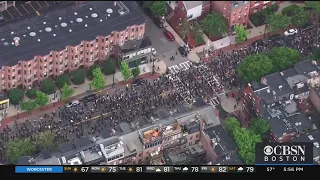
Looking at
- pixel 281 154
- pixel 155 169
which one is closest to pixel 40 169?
pixel 155 169

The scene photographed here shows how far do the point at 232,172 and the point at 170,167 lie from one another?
10.8 metres

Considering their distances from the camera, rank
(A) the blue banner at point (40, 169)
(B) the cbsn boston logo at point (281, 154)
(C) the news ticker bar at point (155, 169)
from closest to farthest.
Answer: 1. (A) the blue banner at point (40, 169)
2. (C) the news ticker bar at point (155, 169)
3. (B) the cbsn boston logo at point (281, 154)

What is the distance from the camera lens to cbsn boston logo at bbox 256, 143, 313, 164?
632 feet

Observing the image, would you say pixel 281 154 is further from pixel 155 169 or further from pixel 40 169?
pixel 40 169

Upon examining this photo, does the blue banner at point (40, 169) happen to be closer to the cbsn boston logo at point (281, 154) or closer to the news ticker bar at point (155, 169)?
the news ticker bar at point (155, 169)

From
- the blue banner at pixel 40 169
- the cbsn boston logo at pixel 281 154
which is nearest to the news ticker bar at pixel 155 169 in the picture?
the blue banner at pixel 40 169

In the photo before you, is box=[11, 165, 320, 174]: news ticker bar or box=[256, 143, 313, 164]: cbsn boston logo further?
box=[256, 143, 313, 164]: cbsn boston logo

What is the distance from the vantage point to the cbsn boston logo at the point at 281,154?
632 feet

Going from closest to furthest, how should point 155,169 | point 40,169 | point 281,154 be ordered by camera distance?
1. point 281,154
2. point 40,169
3. point 155,169

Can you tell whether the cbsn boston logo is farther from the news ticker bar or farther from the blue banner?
the blue banner

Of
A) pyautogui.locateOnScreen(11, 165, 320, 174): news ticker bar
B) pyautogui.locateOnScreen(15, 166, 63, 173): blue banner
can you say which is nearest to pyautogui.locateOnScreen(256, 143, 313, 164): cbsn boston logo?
pyautogui.locateOnScreen(11, 165, 320, 174): news ticker bar

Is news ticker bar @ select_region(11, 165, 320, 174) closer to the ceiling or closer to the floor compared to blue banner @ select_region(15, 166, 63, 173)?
closer to the floor

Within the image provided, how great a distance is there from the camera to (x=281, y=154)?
192 meters

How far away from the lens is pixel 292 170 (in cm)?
19212
